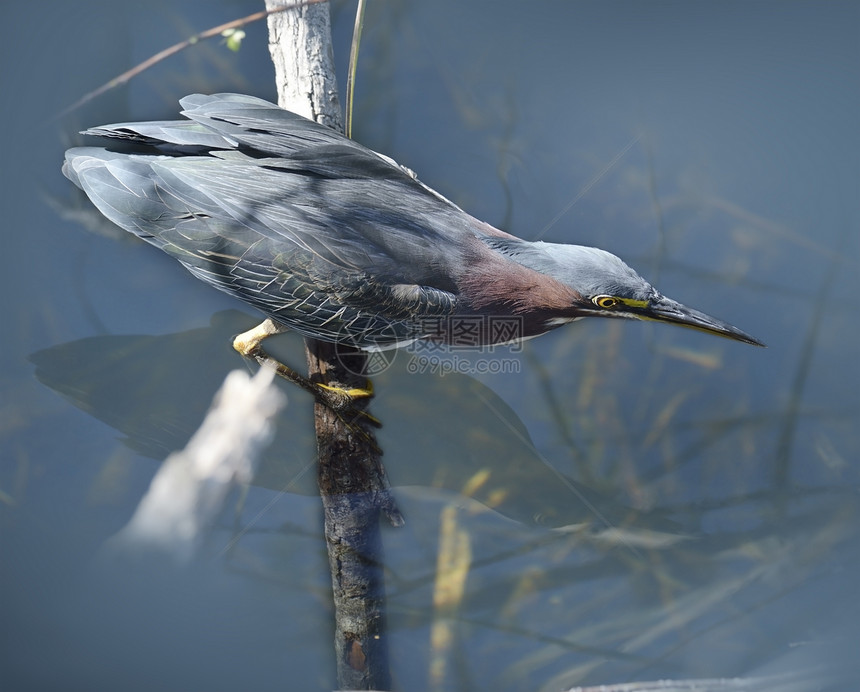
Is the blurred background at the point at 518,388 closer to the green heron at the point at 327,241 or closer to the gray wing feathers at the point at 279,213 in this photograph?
the green heron at the point at 327,241

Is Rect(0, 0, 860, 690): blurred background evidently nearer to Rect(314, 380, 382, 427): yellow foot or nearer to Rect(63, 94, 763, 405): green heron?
Rect(314, 380, 382, 427): yellow foot

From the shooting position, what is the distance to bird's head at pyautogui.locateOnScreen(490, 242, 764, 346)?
8.81 feet

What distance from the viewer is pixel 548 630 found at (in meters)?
2.73

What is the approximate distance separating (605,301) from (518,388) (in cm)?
55

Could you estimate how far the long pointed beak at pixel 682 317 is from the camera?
9.07ft

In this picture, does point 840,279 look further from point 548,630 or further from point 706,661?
point 548,630

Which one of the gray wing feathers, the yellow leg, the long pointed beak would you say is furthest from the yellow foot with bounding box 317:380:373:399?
the long pointed beak

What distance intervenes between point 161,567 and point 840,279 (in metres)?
3.08

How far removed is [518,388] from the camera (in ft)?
10.0

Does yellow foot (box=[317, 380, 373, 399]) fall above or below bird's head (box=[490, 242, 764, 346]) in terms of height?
below

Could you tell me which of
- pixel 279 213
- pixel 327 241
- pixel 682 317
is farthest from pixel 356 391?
pixel 682 317

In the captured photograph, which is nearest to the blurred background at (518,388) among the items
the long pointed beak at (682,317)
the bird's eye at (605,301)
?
the long pointed beak at (682,317)

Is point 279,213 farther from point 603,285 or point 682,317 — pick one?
point 682,317

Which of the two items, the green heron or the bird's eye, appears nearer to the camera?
the green heron
